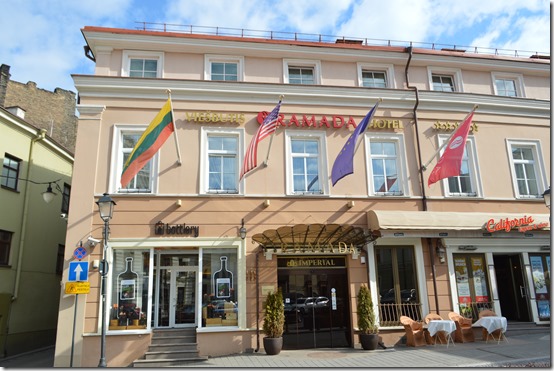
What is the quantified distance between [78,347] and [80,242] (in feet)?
9.41

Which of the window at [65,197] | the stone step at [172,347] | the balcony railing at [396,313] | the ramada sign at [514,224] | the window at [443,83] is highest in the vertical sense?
the window at [443,83]

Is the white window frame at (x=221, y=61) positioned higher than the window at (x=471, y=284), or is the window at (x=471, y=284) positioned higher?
the white window frame at (x=221, y=61)

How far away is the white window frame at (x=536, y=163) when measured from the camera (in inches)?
583

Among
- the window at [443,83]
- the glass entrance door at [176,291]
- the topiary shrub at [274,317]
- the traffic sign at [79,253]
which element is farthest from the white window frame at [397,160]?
the traffic sign at [79,253]

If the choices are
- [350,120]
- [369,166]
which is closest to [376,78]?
[350,120]

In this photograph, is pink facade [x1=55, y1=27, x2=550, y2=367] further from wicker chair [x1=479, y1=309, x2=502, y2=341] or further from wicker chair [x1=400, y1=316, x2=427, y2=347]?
wicker chair [x1=479, y1=309, x2=502, y2=341]

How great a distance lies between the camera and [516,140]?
15367 millimetres

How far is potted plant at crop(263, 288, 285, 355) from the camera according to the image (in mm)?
11414

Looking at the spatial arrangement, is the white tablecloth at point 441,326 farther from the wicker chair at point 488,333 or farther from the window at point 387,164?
the window at point 387,164

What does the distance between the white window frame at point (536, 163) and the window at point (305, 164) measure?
6.95 meters

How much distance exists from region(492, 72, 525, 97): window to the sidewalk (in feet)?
29.4

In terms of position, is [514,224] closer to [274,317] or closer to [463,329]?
[463,329]

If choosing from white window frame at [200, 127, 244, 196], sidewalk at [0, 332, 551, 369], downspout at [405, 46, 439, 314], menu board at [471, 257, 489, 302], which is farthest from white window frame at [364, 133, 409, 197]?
sidewalk at [0, 332, 551, 369]

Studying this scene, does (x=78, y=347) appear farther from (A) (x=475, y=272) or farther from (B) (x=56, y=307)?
(A) (x=475, y=272)
